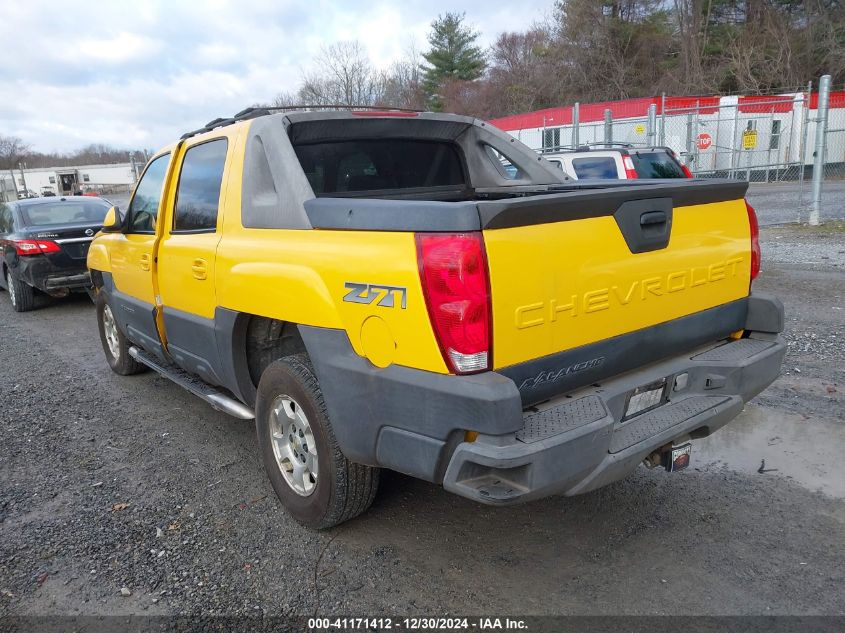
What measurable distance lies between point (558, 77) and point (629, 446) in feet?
156

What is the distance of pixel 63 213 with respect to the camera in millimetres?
10133

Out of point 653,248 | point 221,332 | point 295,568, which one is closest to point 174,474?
point 221,332

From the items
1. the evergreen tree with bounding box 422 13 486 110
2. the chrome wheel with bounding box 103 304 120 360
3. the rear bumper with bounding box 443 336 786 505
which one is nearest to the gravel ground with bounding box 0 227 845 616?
the rear bumper with bounding box 443 336 786 505

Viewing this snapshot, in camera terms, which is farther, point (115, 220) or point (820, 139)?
point (820, 139)

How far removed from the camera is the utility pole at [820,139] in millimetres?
11953

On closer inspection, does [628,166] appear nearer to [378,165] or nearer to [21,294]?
[378,165]

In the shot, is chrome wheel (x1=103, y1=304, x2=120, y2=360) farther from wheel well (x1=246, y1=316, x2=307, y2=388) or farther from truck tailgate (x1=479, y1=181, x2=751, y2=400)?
truck tailgate (x1=479, y1=181, x2=751, y2=400)

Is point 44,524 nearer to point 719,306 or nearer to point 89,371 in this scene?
point 89,371

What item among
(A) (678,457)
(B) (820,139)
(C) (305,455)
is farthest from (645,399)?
(B) (820,139)

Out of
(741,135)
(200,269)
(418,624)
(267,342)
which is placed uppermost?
(741,135)

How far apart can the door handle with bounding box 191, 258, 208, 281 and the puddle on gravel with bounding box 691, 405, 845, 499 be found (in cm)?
308

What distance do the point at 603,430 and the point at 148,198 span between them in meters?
3.87

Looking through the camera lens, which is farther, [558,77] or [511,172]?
[558,77]

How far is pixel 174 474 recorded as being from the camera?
13.2 feet
